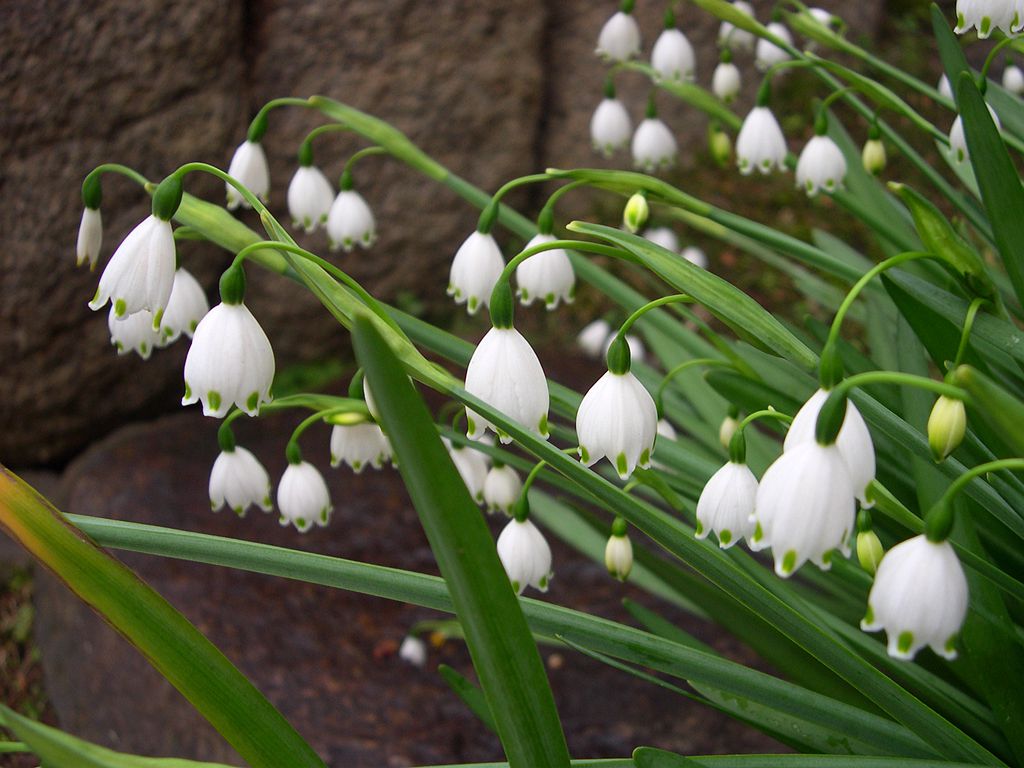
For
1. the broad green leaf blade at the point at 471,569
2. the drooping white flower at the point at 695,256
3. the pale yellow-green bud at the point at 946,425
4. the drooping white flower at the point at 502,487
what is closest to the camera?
the broad green leaf blade at the point at 471,569

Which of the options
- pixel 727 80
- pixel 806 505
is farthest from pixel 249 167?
pixel 806 505

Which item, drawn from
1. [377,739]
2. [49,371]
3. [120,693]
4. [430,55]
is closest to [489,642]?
[377,739]

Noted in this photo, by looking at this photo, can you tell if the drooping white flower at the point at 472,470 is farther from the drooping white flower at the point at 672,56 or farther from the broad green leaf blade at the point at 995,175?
the drooping white flower at the point at 672,56

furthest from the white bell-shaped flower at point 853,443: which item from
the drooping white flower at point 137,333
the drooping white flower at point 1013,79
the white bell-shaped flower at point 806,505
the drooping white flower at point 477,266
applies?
the drooping white flower at point 1013,79

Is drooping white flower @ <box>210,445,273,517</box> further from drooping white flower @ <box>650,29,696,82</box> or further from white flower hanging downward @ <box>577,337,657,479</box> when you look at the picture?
drooping white flower @ <box>650,29,696,82</box>

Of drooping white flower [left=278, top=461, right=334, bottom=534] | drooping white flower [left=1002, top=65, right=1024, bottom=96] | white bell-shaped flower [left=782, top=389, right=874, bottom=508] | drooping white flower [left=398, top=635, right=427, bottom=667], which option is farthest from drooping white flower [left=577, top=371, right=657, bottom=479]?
drooping white flower [left=1002, top=65, right=1024, bottom=96]

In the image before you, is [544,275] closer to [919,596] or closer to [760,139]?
[760,139]
